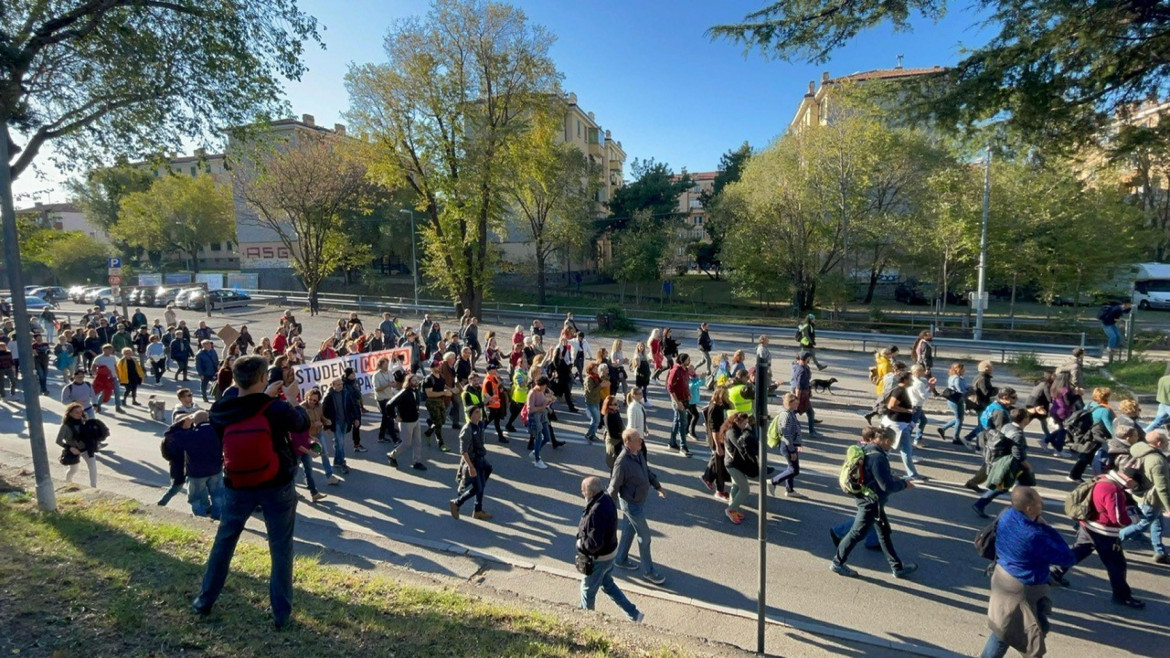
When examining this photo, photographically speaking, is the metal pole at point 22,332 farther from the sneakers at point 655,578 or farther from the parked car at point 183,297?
the parked car at point 183,297

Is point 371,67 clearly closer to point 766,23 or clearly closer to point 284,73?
point 284,73

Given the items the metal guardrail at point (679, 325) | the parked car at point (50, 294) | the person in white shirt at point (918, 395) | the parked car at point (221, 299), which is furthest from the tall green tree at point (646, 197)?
the parked car at point (50, 294)

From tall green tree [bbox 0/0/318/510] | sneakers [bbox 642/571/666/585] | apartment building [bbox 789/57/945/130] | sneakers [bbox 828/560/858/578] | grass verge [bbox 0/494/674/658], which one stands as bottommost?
sneakers [bbox 642/571/666/585]

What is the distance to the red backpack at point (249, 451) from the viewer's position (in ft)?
12.3

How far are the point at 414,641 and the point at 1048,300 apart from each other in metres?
32.1

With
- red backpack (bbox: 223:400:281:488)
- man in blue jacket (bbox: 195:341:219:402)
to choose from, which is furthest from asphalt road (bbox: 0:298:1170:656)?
red backpack (bbox: 223:400:281:488)

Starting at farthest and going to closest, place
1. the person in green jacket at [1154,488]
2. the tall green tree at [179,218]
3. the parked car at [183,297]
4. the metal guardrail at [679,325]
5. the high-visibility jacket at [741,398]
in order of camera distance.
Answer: the tall green tree at [179,218], the parked car at [183,297], the metal guardrail at [679,325], the high-visibility jacket at [741,398], the person in green jacket at [1154,488]

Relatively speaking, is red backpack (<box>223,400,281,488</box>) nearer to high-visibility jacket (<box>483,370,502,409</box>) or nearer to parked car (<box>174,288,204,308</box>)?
high-visibility jacket (<box>483,370,502,409</box>)

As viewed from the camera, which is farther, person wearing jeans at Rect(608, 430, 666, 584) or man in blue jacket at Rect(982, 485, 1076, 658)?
person wearing jeans at Rect(608, 430, 666, 584)

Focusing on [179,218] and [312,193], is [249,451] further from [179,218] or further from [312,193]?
[179,218]

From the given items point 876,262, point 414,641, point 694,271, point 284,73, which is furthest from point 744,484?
point 694,271

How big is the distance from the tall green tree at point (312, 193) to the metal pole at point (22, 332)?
2136 cm

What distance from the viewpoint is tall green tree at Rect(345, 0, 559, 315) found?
24297 millimetres

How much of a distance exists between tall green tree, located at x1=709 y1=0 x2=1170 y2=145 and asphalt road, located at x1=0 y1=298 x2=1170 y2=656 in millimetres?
5375
